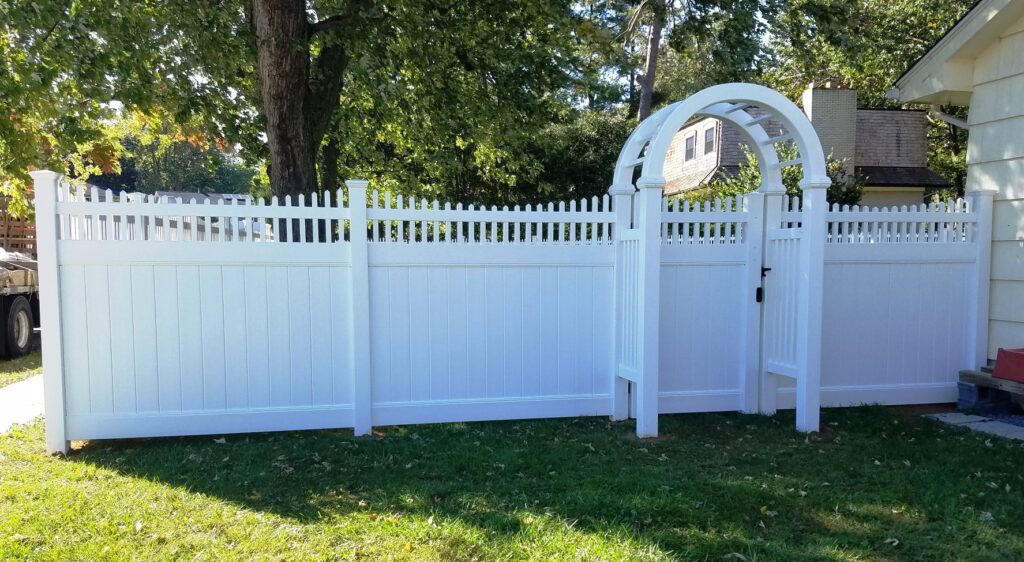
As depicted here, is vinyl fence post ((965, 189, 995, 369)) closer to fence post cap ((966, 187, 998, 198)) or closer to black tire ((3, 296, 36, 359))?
fence post cap ((966, 187, 998, 198))

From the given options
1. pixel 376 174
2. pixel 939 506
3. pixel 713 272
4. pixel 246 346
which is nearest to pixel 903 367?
pixel 713 272

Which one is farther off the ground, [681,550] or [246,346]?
[246,346]

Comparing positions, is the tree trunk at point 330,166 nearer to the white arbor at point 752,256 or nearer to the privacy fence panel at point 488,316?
the privacy fence panel at point 488,316

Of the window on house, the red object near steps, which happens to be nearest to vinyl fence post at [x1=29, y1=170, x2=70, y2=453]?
the red object near steps

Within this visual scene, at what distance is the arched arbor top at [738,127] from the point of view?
496 centimetres

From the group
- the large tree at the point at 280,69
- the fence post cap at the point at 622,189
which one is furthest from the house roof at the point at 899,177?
the fence post cap at the point at 622,189

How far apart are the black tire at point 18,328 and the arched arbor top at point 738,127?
8.77 meters

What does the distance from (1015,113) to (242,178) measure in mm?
69292

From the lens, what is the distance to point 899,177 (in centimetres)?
1827

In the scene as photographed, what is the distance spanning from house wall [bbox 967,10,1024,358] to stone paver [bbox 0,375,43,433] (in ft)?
27.9

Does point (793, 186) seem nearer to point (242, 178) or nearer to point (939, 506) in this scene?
point (939, 506)

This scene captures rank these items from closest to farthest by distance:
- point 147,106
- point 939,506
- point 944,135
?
1. point 939,506
2. point 147,106
3. point 944,135

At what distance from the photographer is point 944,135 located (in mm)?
22156

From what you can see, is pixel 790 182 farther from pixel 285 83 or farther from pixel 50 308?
pixel 50 308
